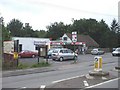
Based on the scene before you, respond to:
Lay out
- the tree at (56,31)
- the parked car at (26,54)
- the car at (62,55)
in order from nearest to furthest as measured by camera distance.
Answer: the car at (62,55) → the parked car at (26,54) → the tree at (56,31)

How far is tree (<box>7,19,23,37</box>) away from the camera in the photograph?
365 ft

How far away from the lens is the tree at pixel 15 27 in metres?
111

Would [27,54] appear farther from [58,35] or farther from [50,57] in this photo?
[58,35]

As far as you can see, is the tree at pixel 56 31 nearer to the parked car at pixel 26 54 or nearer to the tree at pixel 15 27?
the tree at pixel 15 27

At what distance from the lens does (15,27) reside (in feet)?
384

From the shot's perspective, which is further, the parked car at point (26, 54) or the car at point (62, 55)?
the parked car at point (26, 54)

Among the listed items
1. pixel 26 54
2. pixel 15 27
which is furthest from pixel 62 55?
pixel 15 27

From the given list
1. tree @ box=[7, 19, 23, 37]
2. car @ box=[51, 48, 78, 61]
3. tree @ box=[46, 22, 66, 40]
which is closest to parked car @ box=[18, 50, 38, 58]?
car @ box=[51, 48, 78, 61]

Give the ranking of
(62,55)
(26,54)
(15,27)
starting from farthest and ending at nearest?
(15,27) → (26,54) → (62,55)

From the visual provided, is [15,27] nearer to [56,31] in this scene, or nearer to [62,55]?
[56,31]

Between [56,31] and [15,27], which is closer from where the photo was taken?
[56,31]

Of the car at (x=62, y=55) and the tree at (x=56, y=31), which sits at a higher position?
the tree at (x=56, y=31)

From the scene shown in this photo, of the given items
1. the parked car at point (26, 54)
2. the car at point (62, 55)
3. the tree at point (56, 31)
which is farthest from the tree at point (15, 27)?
the car at point (62, 55)

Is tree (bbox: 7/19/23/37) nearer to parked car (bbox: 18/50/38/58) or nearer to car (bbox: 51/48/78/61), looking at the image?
parked car (bbox: 18/50/38/58)
